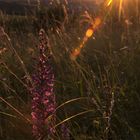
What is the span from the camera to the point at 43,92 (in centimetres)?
209

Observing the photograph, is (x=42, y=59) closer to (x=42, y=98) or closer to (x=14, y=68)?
(x=42, y=98)

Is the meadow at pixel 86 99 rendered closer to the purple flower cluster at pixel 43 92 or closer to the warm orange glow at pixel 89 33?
the purple flower cluster at pixel 43 92

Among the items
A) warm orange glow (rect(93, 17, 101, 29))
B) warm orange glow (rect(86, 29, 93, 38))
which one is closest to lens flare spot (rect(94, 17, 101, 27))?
warm orange glow (rect(93, 17, 101, 29))

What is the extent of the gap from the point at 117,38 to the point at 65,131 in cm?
336

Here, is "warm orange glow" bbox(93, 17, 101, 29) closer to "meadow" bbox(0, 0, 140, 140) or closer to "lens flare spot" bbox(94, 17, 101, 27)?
"lens flare spot" bbox(94, 17, 101, 27)

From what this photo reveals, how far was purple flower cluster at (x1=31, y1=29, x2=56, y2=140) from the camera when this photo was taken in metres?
2.08

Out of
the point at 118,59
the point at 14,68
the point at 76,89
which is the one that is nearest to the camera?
the point at 76,89

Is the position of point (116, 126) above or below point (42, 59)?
below

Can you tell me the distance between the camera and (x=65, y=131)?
255 centimetres

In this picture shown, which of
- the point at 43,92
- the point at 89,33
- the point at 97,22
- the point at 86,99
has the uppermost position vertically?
the point at 43,92

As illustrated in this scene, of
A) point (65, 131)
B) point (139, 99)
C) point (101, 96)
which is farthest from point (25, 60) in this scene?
point (65, 131)

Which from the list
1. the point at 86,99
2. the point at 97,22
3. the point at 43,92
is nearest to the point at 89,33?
the point at 97,22

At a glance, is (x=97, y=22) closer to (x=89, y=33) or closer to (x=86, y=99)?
(x=89, y=33)

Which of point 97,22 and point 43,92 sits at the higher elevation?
point 43,92
